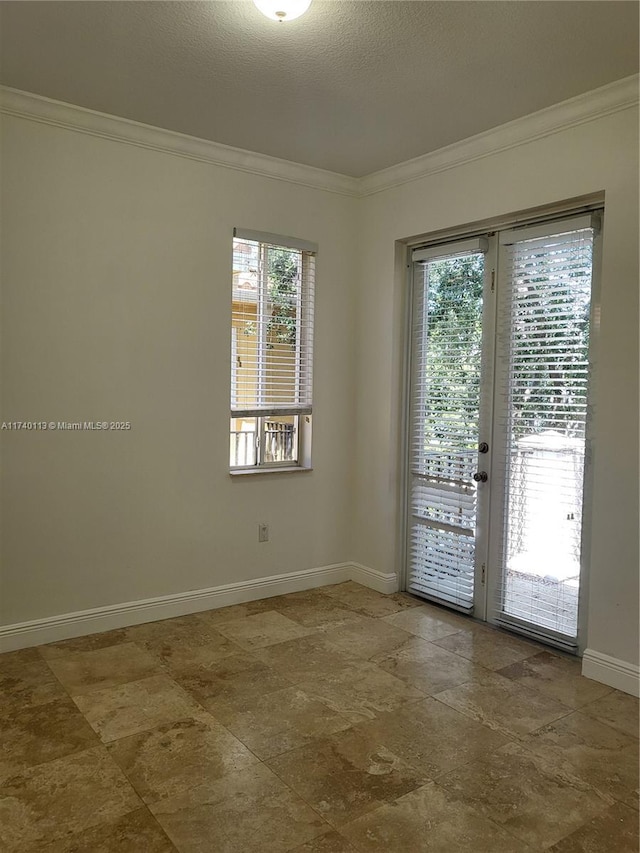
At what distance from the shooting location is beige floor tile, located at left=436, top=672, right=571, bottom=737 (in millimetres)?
2705

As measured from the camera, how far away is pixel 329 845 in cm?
197

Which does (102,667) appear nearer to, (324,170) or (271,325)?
(271,325)

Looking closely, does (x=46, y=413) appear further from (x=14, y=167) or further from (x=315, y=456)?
(x=315, y=456)

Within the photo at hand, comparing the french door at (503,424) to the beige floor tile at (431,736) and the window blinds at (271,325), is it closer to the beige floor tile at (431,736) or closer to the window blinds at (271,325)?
A: the window blinds at (271,325)

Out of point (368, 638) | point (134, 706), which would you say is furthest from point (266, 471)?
point (134, 706)

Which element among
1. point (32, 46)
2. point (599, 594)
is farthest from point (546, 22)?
point (599, 594)

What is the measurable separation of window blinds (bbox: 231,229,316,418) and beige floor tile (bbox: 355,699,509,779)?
201 cm

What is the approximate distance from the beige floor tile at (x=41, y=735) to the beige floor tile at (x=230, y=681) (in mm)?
488

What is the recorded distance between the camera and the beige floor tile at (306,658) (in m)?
3.16

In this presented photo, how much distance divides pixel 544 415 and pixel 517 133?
1465 millimetres

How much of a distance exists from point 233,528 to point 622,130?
116 inches

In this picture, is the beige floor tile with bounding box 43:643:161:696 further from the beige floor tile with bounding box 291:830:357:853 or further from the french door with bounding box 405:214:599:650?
the french door with bounding box 405:214:599:650

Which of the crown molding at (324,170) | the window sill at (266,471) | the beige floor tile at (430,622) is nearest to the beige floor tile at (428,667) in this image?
the beige floor tile at (430,622)

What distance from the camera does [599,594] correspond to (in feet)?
10.1
